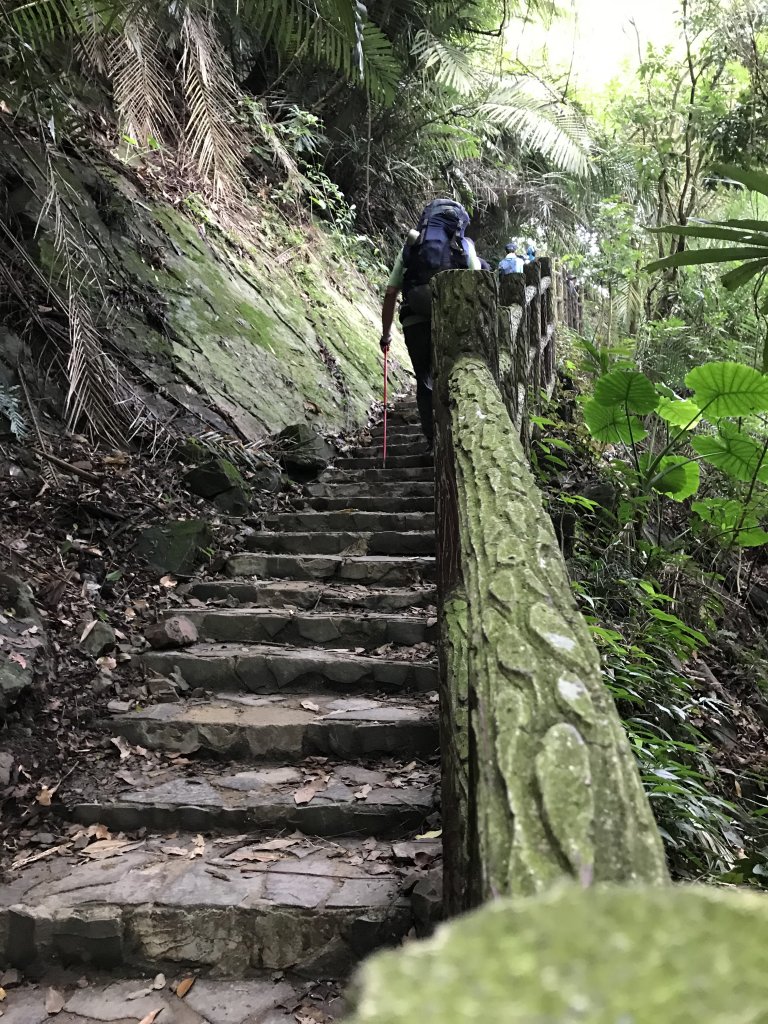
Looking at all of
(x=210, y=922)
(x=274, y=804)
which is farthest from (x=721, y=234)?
(x=210, y=922)

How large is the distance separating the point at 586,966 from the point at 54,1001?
6.64ft

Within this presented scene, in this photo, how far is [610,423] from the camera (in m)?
4.32

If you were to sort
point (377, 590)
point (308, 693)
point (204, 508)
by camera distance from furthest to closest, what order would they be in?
point (204, 508), point (377, 590), point (308, 693)

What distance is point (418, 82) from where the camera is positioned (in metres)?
9.43

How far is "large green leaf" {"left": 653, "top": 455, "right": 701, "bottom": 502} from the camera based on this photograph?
13.5 ft

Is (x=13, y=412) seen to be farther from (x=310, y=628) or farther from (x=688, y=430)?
(x=688, y=430)

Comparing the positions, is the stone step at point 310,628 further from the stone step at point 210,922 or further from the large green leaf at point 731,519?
the large green leaf at point 731,519

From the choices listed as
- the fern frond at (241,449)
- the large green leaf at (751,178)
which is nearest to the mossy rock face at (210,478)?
the fern frond at (241,449)

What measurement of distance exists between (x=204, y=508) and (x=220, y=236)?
3.66 m

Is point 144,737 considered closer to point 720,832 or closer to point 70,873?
point 70,873

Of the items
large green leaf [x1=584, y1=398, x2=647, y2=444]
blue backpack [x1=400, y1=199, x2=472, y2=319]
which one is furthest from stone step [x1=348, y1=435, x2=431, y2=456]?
large green leaf [x1=584, y1=398, x2=647, y2=444]

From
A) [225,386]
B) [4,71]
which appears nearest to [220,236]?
[225,386]

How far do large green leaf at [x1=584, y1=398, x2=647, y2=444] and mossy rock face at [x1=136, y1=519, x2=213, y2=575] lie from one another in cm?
248

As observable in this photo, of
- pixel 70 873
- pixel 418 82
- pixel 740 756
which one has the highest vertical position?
pixel 418 82
